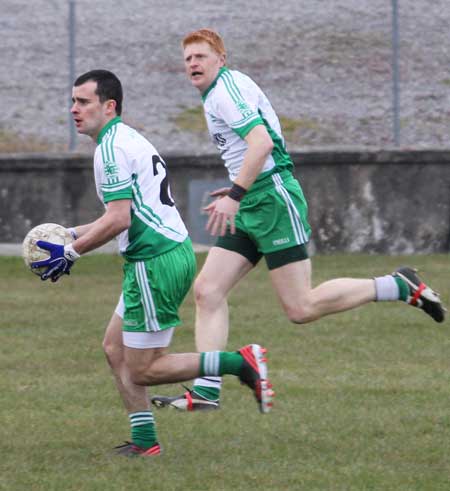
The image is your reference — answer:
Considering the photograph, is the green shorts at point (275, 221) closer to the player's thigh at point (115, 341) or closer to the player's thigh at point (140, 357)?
the player's thigh at point (115, 341)

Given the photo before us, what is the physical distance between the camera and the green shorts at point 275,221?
23.8 feet

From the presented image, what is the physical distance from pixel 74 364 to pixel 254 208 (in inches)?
81.7

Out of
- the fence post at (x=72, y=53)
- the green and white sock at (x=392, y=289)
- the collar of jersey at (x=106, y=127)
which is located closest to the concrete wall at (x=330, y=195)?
the fence post at (x=72, y=53)

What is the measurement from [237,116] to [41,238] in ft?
4.81

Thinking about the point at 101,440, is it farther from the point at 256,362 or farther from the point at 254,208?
the point at 254,208

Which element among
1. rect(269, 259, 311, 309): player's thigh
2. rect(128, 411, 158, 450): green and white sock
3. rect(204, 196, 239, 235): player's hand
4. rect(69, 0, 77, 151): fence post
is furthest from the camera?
rect(69, 0, 77, 151): fence post

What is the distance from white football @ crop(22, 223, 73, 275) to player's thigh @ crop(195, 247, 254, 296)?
1.48 meters

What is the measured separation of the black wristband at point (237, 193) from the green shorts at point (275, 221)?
0.76 meters

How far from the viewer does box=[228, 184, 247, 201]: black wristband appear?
654cm

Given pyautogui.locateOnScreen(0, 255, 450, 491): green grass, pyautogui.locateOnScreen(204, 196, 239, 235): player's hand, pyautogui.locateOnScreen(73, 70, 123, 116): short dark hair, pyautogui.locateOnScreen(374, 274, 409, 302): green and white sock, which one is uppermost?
pyautogui.locateOnScreen(73, 70, 123, 116): short dark hair

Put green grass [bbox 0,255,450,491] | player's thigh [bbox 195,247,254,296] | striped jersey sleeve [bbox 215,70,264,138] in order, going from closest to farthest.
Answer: green grass [bbox 0,255,450,491] → striped jersey sleeve [bbox 215,70,264,138] → player's thigh [bbox 195,247,254,296]

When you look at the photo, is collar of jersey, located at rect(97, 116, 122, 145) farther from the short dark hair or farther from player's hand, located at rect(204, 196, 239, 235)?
player's hand, located at rect(204, 196, 239, 235)

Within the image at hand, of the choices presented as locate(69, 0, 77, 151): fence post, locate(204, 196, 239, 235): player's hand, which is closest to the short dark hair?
locate(204, 196, 239, 235): player's hand

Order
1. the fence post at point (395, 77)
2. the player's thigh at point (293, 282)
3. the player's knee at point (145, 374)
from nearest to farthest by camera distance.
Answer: the player's knee at point (145, 374), the player's thigh at point (293, 282), the fence post at point (395, 77)
